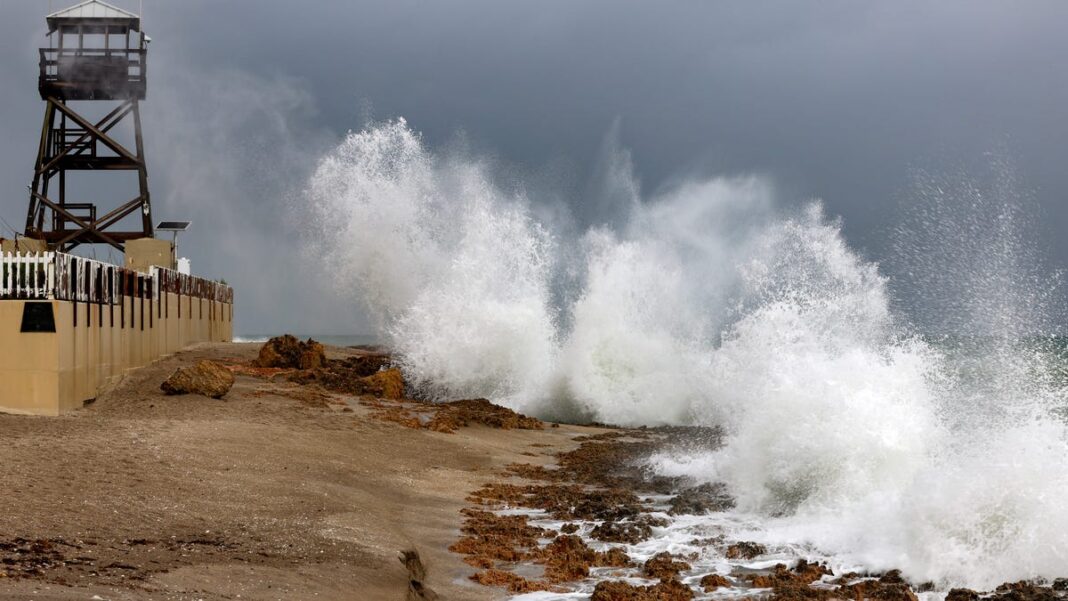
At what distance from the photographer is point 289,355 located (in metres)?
22.9

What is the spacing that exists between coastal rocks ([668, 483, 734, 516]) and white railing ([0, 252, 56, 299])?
9.78 meters

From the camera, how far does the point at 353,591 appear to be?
23.2 ft

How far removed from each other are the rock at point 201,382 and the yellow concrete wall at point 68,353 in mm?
1269

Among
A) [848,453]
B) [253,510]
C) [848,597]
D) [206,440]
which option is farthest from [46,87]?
[848,597]

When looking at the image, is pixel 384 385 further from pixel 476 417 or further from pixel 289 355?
pixel 289 355

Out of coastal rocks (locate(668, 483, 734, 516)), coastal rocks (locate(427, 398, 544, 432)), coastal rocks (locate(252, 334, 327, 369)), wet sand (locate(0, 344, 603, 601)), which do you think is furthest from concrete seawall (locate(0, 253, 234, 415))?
coastal rocks (locate(668, 483, 734, 516))

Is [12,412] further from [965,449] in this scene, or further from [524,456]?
[965,449]

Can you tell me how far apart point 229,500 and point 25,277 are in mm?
7217

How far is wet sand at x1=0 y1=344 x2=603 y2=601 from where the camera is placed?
661 centimetres

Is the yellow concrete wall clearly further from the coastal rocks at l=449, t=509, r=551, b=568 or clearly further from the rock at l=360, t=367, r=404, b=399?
the coastal rocks at l=449, t=509, r=551, b=568

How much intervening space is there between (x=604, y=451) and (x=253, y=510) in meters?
8.76

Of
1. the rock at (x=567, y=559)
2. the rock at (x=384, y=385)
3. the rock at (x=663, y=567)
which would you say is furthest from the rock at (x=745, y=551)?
the rock at (x=384, y=385)

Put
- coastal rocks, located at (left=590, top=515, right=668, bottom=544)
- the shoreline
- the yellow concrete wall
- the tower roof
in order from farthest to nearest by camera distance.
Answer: the tower roof < the yellow concrete wall < coastal rocks, located at (left=590, top=515, right=668, bottom=544) < the shoreline

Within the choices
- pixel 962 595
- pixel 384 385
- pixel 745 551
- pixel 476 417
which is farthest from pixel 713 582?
pixel 384 385
